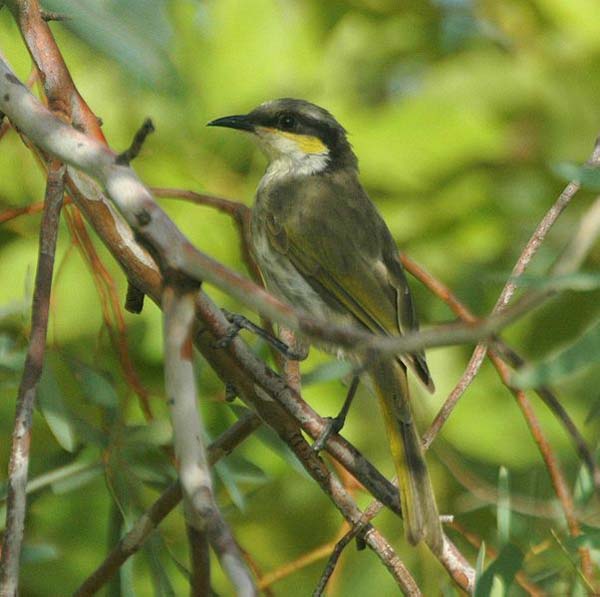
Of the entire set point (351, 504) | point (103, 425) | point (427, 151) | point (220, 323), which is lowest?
point (351, 504)

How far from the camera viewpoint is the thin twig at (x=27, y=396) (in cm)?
143

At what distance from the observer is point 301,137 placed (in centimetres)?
381

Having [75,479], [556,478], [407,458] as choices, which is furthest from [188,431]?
[407,458]

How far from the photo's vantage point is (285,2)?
3391 mm

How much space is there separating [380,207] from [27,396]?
2.00 meters

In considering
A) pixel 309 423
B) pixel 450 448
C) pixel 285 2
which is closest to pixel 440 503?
pixel 450 448

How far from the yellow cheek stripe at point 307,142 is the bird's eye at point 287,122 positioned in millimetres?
17

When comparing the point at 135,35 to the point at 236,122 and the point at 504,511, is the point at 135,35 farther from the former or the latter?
the point at 236,122

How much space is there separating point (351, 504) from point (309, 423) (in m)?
0.15

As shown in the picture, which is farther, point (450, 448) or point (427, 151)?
point (427, 151)

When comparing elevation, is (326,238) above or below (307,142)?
below

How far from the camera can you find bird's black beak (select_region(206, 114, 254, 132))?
3.22 m

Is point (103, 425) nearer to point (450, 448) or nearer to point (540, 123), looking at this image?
point (450, 448)

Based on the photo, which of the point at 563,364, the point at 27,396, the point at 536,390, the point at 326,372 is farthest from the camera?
the point at 326,372
